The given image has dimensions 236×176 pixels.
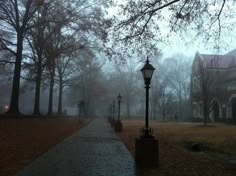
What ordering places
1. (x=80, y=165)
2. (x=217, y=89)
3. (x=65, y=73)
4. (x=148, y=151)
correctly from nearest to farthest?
(x=80, y=165)
(x=148, y=151)
(x=217, y=89)
(x=65, y=73)

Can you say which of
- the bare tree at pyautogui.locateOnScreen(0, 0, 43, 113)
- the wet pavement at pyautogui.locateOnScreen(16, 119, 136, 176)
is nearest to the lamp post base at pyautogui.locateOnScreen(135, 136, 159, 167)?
the wet pavement at pyautogui.locateOnScreen(16, 119, 136, 176)

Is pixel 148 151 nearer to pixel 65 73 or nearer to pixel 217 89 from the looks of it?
pixel 217 89

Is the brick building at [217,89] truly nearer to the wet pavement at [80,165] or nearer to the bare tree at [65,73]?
the bare tree at [65,73]

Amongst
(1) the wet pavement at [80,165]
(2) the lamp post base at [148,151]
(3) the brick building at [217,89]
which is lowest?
(1) the wet pavement at [80,165]

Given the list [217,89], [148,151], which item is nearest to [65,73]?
[217,89]

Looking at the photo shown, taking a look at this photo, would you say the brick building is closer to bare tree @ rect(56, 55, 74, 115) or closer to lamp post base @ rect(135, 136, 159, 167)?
bare tree @ rect(56, 55, 74, 115)

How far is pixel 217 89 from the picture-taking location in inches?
1703

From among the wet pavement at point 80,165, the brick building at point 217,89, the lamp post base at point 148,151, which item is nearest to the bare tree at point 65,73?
the brick building at point 217,89

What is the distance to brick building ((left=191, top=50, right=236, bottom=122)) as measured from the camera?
37125 millimetres

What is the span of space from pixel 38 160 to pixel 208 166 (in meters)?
5.32

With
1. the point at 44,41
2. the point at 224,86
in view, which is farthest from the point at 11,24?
the point at 224,86

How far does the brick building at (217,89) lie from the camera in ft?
122

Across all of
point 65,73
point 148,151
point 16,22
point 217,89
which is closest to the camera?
point 148,151

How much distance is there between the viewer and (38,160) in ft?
34.2
